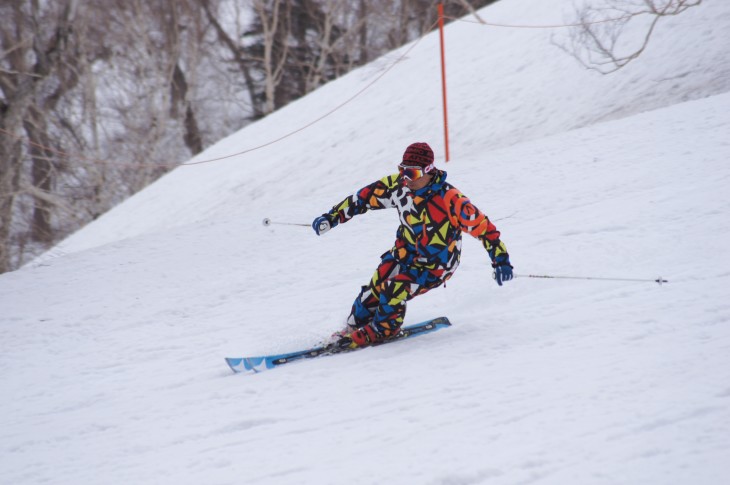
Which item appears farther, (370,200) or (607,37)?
(607,37)

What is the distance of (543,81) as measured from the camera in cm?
1170

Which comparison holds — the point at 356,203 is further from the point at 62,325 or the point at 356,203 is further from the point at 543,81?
the point at 543,81

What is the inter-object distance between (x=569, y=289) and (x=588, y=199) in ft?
7.54

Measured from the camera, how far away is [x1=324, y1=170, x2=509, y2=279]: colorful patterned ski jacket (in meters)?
3.99

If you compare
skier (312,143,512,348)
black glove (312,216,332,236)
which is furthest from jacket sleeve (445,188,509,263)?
black glove (312,216,332,236)

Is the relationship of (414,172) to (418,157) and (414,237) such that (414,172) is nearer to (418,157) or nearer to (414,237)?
(418,157)

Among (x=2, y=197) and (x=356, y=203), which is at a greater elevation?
(x=2, y=197)

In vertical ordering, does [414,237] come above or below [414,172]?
below

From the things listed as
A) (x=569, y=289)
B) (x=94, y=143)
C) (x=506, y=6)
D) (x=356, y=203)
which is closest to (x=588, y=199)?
(x=569, y=289)

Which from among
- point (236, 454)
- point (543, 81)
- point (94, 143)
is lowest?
point (236, 454)

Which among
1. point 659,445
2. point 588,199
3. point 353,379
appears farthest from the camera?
point 588,199

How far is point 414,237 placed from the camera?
4.20 m

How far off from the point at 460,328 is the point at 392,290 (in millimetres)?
608

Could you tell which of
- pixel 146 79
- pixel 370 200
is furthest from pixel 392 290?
pixel 146 79
